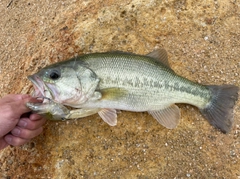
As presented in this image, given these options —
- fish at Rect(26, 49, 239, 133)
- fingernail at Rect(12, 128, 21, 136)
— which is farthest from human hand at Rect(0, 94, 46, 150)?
fish at Rect(26, 49, 239, 133)

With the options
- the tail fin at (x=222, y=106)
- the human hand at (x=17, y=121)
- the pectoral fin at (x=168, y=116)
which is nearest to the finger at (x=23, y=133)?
the human hand at (x=17, y=121)

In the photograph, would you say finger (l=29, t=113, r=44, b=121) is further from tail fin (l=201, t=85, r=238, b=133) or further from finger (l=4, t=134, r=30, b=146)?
tail fin (l=201, t=85, r=238, b=133)

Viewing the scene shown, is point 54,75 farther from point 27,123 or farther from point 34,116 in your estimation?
point 27,123

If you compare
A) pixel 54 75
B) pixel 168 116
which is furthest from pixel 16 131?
pixel 168 116

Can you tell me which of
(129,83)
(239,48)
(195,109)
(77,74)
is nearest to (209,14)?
(239,48)

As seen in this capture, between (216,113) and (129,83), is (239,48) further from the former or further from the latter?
(129,83)
